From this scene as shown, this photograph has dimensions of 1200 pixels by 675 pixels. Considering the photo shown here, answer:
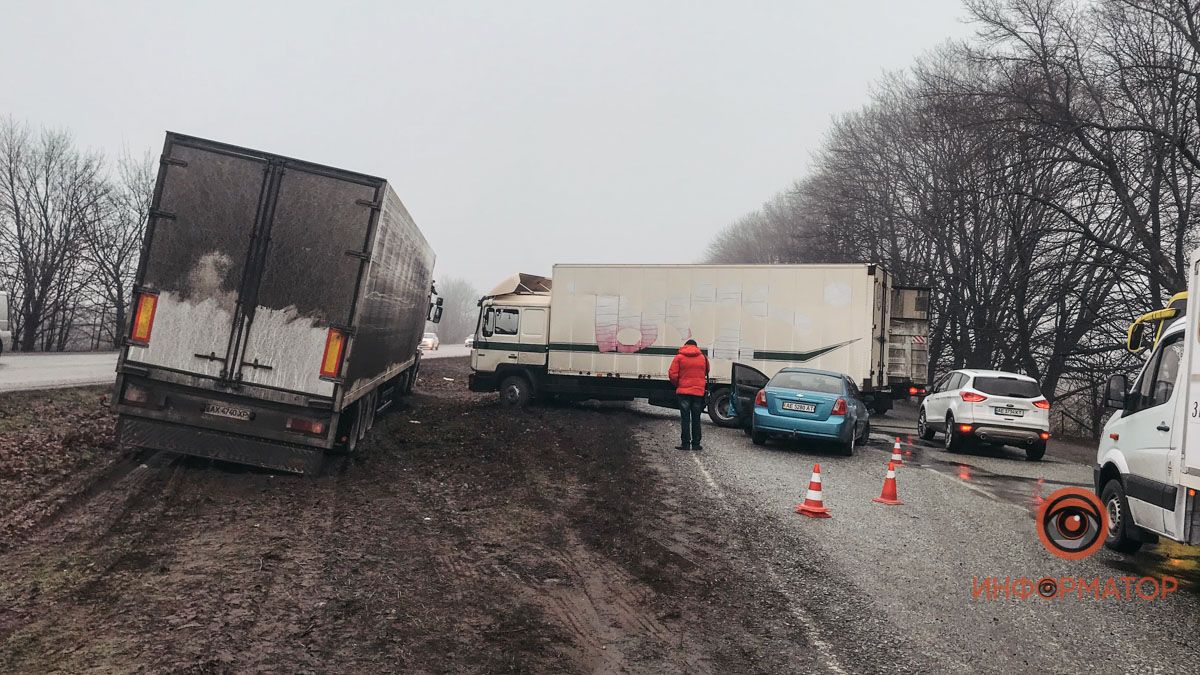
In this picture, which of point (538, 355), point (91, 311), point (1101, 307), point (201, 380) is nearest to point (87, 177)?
point (91, 311)

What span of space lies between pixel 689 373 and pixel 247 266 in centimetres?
688

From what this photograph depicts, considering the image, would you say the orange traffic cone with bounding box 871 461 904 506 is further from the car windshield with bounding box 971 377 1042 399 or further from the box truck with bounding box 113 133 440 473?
the car windshield with bounding box 971 377 1042 399

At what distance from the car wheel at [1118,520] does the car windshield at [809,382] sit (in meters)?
6.38

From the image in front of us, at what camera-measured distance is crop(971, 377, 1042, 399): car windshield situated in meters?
15.5

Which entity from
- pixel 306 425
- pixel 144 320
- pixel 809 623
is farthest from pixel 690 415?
pixel 809 623

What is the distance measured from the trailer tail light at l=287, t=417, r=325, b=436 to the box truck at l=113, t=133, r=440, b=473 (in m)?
0.01

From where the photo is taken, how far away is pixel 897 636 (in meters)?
4.95

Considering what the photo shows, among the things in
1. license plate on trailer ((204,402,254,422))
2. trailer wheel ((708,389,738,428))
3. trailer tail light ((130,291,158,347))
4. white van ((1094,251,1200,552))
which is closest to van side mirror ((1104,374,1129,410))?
white van ((1094,251,1200,552))

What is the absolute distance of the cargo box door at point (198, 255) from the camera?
8672mm

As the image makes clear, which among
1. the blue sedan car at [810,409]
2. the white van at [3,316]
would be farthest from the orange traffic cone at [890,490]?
the white van at [3,316]

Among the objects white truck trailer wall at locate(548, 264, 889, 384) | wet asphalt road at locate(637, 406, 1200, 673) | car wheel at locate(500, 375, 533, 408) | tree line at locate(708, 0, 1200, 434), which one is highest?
tree line at locate(708, 0, 1200, 434)

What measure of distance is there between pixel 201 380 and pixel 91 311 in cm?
3776

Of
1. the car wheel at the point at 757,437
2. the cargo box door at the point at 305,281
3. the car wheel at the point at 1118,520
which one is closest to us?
the car wheel at the point at 1118,520

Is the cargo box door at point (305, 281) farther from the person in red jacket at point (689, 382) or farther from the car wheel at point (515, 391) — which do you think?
the car wheel at point (515, 391)
